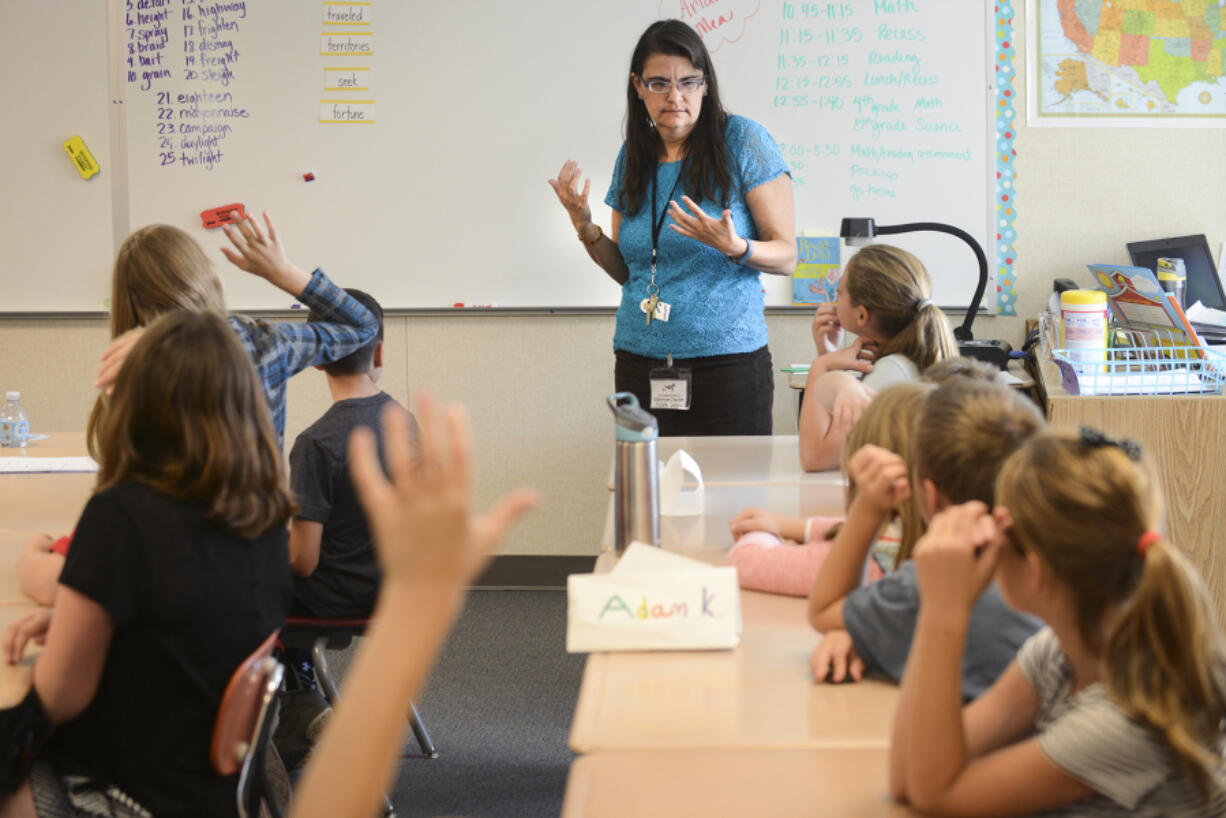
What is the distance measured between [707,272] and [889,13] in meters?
1.46

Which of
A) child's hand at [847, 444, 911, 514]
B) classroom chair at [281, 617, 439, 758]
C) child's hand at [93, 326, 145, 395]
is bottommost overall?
classroom chair at [281, 617, 439, 758]

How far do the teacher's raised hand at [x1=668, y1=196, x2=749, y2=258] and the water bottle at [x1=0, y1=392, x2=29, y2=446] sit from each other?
1.78m

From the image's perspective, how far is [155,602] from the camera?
1388 millimetres

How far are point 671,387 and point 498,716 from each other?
3.11ft

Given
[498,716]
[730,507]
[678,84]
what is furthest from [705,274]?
[498,716]

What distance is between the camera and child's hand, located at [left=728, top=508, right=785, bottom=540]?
1.86 meters

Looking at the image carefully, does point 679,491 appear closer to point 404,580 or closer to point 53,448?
point 404,580

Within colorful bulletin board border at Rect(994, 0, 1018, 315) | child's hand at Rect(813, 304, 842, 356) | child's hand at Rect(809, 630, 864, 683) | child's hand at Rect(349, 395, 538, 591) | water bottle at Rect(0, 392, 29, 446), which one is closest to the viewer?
child's hand at Rect(349, 395, 538, 591)

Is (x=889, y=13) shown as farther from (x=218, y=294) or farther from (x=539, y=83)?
(x=218, y=294)

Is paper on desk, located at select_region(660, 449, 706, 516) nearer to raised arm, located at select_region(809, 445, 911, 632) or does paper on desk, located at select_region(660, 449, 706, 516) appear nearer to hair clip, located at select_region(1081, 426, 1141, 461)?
raised arm, located at select_region(809, 445, 911, 632)

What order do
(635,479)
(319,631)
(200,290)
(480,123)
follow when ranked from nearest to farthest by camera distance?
(635,479)
(200,290)
(319,631)
(480,123)

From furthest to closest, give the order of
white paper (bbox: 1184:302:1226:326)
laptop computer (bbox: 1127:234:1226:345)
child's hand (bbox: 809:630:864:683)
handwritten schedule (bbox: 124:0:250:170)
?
handwritten schedule (bbox: 124:0:250:170) < laptop computer (bbox: 1127:234:1226:345) < white paper (bbox: 1184:302:1226:326) < child's hand (bbox: 809:630:864:683)

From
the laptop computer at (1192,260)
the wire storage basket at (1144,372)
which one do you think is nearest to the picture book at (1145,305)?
the wire storage basket at (1144,372)

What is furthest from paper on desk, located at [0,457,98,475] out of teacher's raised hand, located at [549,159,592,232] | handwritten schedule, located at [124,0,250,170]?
handwritten schedule, located at [124,0,250,170]
